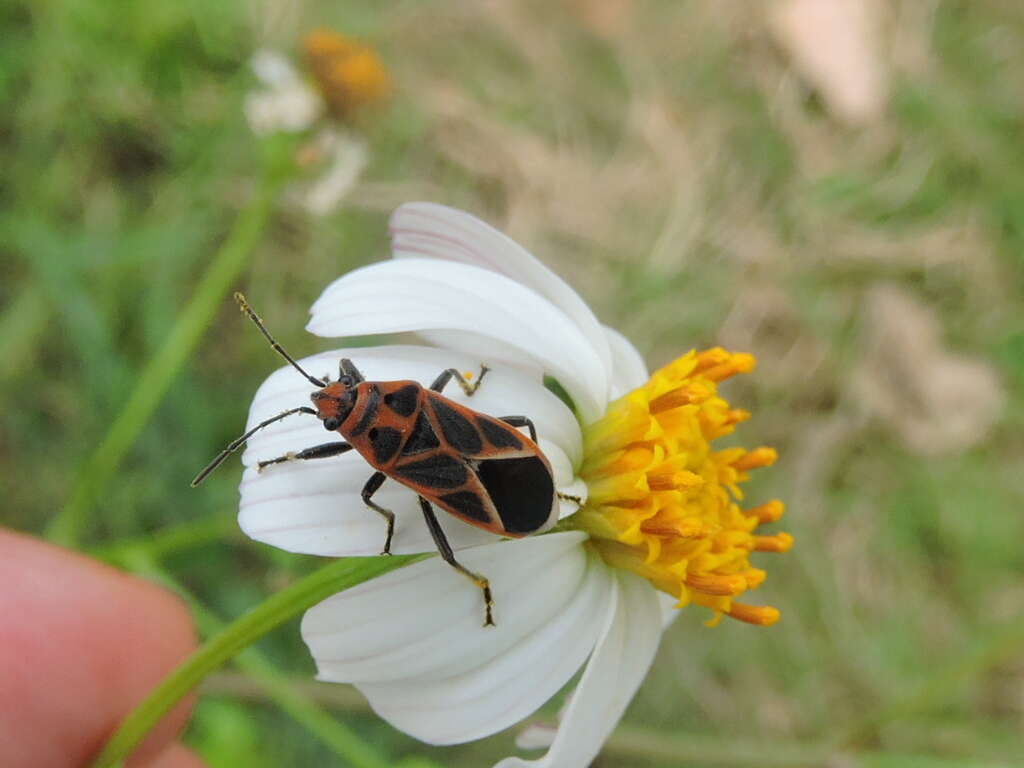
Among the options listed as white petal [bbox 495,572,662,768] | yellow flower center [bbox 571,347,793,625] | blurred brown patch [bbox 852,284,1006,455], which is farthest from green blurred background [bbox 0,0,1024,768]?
yellow flower center [bbox 571,347,793,625]

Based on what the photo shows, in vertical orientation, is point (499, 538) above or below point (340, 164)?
below

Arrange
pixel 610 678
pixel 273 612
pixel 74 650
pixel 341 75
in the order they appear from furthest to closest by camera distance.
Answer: pixel 341 75 < pixel 74 650 < pixel 610 678 < pixel 273 612

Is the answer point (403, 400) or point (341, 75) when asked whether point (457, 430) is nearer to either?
point (403, 400)

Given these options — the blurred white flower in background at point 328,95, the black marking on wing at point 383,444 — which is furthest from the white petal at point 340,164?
the black marking on wing at point 383,444

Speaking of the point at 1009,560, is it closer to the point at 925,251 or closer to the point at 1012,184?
the point at 925,251

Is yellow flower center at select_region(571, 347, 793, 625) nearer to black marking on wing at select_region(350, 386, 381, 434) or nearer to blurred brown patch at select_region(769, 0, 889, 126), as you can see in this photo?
black marking on wing at select_region(350, 386, 381, 434)

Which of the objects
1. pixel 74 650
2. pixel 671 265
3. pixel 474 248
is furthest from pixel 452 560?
pixel 671 265

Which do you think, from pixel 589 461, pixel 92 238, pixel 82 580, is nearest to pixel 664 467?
pixel 589 461

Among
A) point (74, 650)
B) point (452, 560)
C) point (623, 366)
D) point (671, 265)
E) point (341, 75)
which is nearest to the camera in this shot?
point (452, 560)
